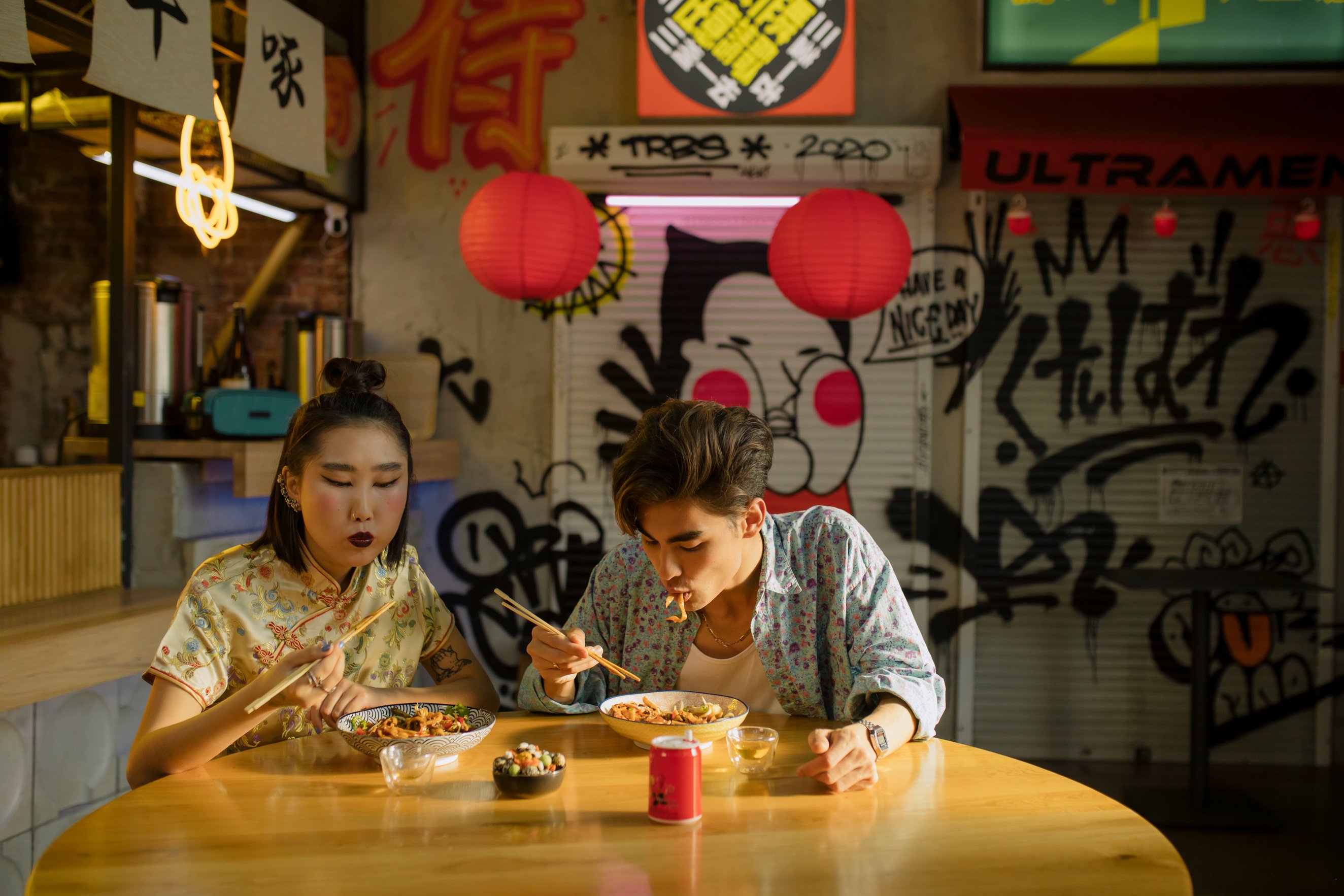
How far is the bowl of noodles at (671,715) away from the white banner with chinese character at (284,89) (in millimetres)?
2604

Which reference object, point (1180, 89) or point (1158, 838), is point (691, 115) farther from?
point (1158, 838)

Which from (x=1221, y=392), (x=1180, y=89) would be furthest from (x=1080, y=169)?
(x=1221, y=392)

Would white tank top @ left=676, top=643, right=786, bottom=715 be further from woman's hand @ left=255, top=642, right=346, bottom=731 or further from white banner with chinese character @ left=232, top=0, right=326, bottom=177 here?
white banner with chinese character @ left=232, top=0, right=326, bottom=177

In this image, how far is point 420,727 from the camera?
5.67ft

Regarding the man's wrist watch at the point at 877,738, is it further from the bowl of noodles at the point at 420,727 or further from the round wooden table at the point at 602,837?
the bowl of noodles at the point at 420,727

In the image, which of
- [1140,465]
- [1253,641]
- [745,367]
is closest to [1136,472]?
[1140,465]

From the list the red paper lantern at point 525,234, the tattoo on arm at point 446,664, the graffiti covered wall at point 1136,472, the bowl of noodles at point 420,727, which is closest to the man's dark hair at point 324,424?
the tattoo on arm at point 446,664

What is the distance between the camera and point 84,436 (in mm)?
3416

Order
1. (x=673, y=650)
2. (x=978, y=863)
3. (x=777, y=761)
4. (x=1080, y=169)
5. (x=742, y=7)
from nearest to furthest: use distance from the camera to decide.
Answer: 1. (x=978, y=863)
2. (x=777, y=761)
3. (x=673, y=650)
4. (x=1080, y=169)
5. (x=742, y=7)

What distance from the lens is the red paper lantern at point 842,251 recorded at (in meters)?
3.38

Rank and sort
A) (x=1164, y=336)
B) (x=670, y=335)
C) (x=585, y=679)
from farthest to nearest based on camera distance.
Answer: (x=670, y=335) < (x=1164, y=336) < (x=585, y=679)

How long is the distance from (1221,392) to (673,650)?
3493mm

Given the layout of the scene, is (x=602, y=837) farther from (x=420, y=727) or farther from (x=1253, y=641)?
(x=1253, y=641)

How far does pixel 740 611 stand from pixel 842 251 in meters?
1.69
